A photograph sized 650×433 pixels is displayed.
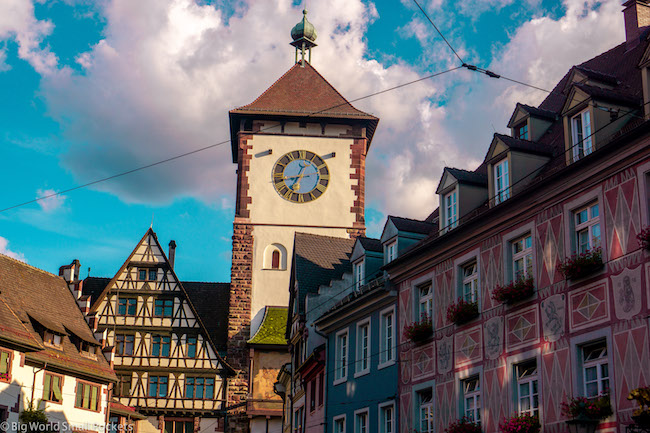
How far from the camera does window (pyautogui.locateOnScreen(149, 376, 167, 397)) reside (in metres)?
44.9

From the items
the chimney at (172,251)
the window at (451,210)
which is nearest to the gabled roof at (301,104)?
the chimney at (172,251)

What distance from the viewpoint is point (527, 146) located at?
60.1 feet

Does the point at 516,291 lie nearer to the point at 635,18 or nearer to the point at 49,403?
the point at 635,18

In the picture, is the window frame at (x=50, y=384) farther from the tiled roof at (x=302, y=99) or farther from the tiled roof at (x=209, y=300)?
the tiled roof at (x=302, y=99)

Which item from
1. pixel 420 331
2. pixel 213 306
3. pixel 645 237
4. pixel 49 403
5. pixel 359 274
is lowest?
pixel 49 403

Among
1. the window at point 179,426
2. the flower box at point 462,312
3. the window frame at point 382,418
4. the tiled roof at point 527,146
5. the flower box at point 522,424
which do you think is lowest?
the flower box at point 522,424

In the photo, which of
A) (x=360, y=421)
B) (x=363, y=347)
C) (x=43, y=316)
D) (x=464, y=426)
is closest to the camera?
(x=464, y=426)

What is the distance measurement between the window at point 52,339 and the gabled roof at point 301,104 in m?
16.2

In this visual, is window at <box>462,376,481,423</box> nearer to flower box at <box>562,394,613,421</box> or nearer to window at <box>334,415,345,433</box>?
flower box at <box>562,394,613,421</box>

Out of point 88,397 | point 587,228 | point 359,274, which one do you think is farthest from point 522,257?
point 88,397

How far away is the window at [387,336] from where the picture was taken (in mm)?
22641

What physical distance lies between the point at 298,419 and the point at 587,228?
18453mm

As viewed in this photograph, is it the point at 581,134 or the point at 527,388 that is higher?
the point at 581,134

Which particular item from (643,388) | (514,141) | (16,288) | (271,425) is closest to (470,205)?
(514,141)
